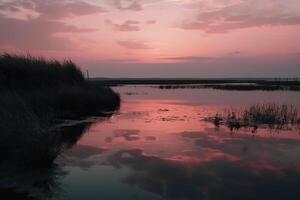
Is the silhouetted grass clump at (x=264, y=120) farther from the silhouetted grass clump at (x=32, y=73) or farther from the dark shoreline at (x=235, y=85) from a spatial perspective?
the dark shoreline at (x=235, y=85)

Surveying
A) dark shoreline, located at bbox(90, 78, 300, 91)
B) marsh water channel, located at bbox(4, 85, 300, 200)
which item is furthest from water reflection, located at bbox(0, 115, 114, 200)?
dark shoreline, located at bbox(90, 78, 300, 91)

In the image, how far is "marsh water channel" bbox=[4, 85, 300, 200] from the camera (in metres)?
9.67

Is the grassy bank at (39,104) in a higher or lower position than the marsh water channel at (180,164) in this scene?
higher

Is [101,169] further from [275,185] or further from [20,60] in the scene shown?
[20,60]

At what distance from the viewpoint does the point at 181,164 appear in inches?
492

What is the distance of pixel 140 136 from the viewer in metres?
17.9

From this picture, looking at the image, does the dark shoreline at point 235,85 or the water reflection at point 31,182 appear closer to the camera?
the water reflection at point 31,182

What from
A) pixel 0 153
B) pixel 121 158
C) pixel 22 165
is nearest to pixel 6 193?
pixel 22 165

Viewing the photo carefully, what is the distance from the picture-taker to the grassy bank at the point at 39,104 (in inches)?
447

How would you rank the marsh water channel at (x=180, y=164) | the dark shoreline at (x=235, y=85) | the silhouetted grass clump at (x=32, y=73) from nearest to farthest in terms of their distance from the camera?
1. the marsh water channel at (x=180, y=164)
2. the silhouetted grass clump at (x=32, y=73)
3. the dark shoreline at (x=235, y=85)

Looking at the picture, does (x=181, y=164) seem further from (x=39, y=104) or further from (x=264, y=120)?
(x=39, y=104)

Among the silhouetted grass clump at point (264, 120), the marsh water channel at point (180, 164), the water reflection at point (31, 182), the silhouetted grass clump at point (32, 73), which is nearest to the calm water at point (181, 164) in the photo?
the marsh water channel at point (180, 164)

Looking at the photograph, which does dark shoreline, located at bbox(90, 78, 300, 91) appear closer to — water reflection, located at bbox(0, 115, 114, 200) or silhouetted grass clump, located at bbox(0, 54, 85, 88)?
silhouetted grass clump, located at bbox(0, 54, 85, 88)

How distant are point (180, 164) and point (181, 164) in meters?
0.03
